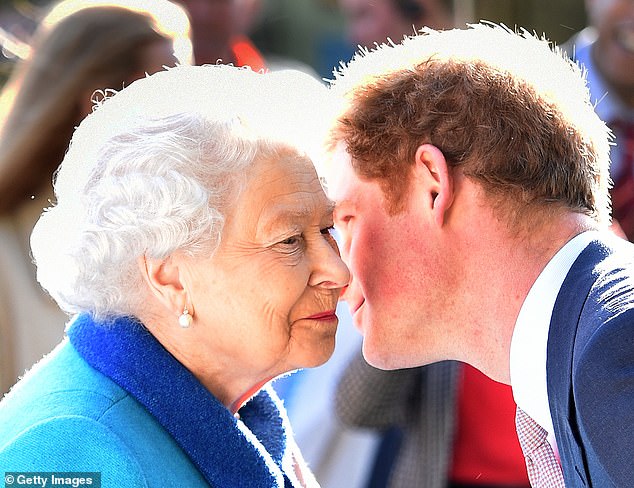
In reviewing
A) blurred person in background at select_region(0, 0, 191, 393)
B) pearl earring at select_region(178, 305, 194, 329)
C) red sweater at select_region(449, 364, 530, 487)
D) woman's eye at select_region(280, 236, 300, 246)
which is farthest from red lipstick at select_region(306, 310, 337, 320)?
blurred person in background at select_region(0, 0, 191, 393)

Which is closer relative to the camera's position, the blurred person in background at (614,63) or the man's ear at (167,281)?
the man's ear at (167,281)

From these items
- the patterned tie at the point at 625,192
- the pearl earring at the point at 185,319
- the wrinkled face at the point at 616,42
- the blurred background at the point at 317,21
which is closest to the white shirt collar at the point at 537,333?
the pearl earring at the point at 185,319

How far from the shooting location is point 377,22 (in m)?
4.51

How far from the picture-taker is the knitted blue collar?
2051mm

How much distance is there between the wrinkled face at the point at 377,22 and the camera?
4.45 meters

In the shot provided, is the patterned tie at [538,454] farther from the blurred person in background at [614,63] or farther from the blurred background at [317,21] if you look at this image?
the blurred background at [317,21]

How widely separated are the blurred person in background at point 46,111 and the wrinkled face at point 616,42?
1.71 metres

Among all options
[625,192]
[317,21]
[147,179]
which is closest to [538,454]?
[147,179]

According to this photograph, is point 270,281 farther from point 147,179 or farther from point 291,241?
point 147,179

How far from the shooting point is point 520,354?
2260 mm

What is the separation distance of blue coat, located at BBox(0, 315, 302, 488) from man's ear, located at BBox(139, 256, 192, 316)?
0.27 ft

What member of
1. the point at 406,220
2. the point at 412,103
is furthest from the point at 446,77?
the point at 406,220

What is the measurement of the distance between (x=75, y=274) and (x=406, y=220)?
78cm

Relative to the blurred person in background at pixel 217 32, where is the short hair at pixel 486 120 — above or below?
above
